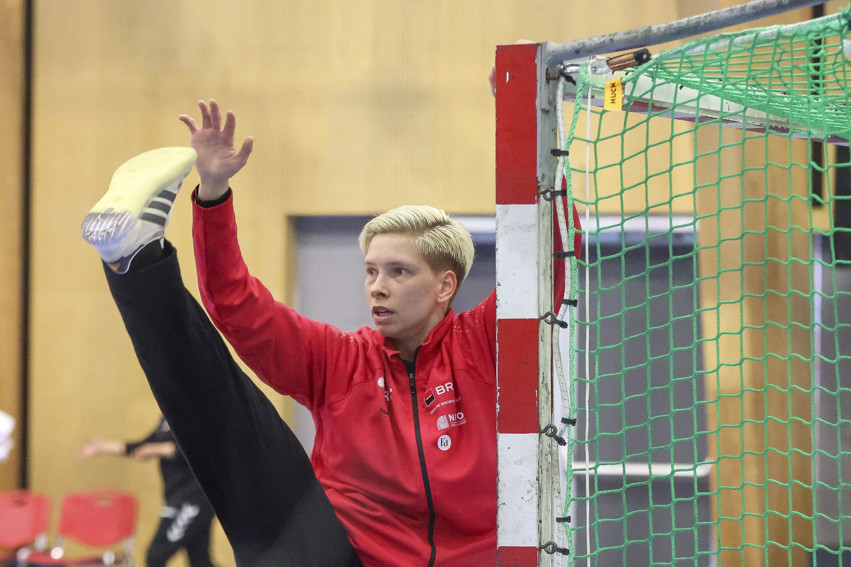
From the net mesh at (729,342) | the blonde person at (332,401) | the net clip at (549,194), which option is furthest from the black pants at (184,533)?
the net clip at (549,194)

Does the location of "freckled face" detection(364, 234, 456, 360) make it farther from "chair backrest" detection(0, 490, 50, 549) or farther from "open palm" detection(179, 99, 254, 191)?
"chair backrest" detection(0, 490, 50, 549)

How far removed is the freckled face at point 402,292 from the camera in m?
2.16

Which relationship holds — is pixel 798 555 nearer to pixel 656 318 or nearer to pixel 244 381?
pixel 656 318

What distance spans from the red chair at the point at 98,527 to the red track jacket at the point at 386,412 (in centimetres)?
257

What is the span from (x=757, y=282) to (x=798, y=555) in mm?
1297

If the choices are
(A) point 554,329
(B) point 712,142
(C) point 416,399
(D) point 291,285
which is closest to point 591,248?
(B) point 712,142

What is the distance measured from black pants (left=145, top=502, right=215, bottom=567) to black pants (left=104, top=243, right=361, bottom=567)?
6.71 ft

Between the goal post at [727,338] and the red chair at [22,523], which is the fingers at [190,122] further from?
the red chair at [22,523]

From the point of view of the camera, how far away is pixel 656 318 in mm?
4574

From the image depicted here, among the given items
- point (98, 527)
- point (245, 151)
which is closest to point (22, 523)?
point (98, 527)

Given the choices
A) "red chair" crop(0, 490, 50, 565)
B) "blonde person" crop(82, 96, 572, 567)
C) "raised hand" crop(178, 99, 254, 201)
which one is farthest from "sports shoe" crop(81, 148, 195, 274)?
"red chair" crop(0, 490, 50, 565)

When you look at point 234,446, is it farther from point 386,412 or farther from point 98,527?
point 98,527

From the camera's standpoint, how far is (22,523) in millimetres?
4398

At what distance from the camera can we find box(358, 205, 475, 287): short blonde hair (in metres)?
2.24
